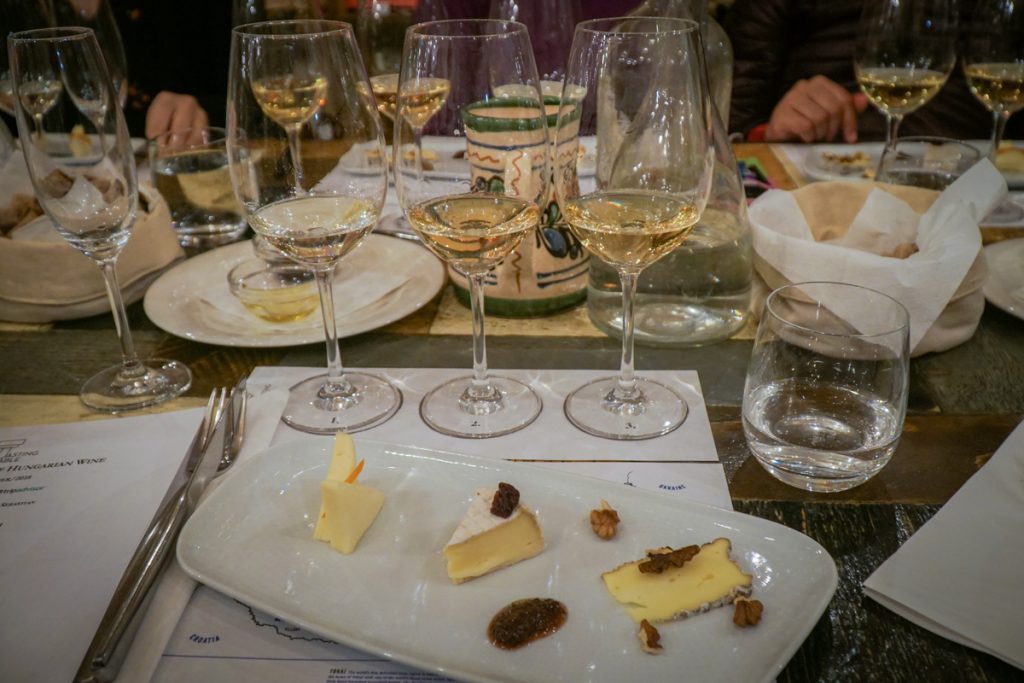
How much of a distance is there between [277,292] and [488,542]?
54cm

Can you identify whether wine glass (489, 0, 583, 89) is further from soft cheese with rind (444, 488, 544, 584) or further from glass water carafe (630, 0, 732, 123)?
soft cheese with rind (444, 488, 544, 584)

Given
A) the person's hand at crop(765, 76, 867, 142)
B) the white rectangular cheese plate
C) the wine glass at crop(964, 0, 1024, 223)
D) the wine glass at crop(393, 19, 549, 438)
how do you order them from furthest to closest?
the person's hand at crop(765, 76, 867, 142) → the wine glass at crop(964, 0, 1024, 223) → the wine glass at crop(393, 19, 549, 438) → the white rectangular cheese plate

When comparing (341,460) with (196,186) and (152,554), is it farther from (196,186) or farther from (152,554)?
(196,186)

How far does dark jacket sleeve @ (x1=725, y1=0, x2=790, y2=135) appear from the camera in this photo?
2529mm

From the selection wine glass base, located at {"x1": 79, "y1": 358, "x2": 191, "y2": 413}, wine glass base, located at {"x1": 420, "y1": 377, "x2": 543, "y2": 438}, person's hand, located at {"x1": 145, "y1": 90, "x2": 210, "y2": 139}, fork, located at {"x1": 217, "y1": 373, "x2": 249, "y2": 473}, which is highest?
person's hand, located at {"x1": 145, "y1": 90, "x2": 210, "y2": 139}

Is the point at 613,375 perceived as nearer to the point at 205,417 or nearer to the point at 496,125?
the point at 496,125

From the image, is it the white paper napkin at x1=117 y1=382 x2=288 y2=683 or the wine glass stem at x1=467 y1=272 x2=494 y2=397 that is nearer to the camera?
the white paper napkin at x1=117 y1=382 x2=288 y2=683

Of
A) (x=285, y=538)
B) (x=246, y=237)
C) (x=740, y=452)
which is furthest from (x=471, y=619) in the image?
Answer: (x=246, y=237)

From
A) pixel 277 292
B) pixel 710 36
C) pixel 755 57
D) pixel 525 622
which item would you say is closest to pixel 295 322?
pixel 277 292

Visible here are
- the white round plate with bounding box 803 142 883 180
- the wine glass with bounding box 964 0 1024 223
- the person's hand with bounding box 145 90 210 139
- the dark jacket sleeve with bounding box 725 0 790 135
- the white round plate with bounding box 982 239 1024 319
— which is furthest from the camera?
the dark jacket sleeve with bounding box 725 0 790 135

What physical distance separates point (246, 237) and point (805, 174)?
103 centimetres

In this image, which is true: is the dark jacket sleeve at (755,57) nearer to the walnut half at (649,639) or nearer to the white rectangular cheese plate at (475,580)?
the white rectangular cheese plate at (475,580)

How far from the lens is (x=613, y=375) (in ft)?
3.26

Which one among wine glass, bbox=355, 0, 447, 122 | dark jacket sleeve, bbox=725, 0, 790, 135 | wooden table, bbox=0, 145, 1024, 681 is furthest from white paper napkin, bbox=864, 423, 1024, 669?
dark jacket sleeve, bbox=725, 0, 790, 135
